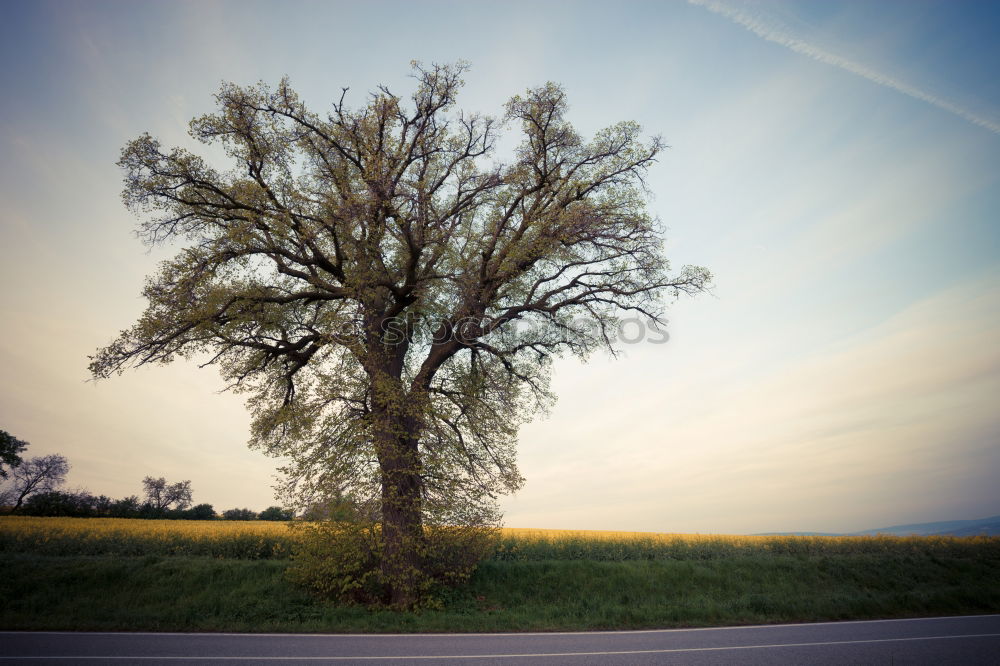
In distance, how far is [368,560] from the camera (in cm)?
1356

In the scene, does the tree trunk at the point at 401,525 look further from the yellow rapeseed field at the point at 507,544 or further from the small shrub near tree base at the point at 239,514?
the small shrub near tree base at the point at 239,514

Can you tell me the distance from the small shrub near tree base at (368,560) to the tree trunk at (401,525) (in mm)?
80

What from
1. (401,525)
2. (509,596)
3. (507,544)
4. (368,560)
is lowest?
(509,596)

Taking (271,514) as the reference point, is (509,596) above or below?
below

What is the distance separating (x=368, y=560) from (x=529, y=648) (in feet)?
19.5

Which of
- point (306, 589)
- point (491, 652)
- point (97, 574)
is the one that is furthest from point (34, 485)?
point (491, 652)

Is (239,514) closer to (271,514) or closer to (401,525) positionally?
(271,514)

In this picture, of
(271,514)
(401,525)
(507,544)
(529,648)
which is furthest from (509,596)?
(271,514)

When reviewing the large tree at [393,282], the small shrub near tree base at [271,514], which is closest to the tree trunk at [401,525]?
the large tree at [393,282]

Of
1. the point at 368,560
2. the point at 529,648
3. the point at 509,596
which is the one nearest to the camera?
the point at 529,648

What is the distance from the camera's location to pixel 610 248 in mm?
16438

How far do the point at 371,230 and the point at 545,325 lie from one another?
6.47m

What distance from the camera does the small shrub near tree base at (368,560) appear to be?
12.6 metres

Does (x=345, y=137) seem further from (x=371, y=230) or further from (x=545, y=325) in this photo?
(x=545, y=325)
